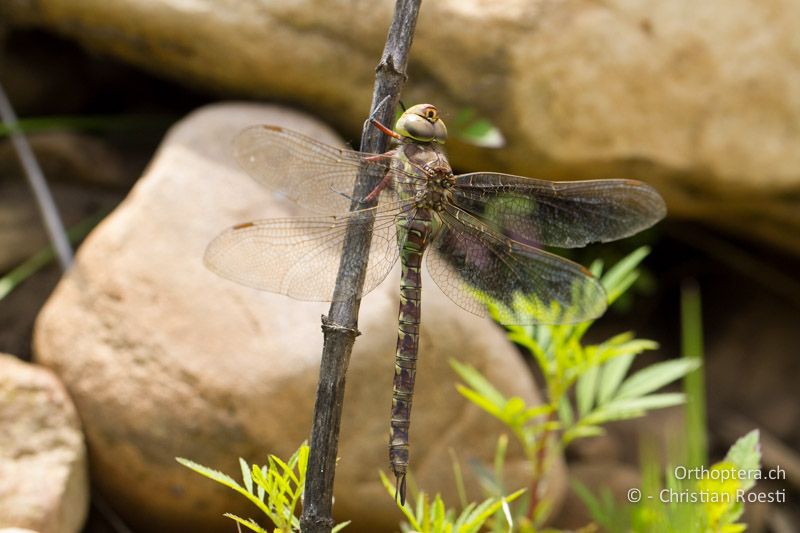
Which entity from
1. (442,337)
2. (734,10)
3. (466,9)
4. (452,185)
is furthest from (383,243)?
(734,10)

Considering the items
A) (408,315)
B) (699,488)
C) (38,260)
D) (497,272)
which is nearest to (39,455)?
(38,260)

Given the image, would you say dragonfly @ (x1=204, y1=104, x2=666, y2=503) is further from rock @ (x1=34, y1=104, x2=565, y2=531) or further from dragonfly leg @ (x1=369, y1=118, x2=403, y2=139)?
rock @ (x1=34, y1=104, x2=565, y2=531)

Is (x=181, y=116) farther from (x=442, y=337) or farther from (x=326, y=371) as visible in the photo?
(x=326, y=371)

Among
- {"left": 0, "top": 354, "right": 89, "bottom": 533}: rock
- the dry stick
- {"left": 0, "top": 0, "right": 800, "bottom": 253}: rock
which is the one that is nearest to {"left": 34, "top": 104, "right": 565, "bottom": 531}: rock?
{"left": 0, "top": 354, "right": 89, "bottom": 533}: rock

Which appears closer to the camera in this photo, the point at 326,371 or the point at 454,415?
the point at 326,371

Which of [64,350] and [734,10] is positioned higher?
[734,10]

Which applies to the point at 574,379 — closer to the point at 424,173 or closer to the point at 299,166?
the point at 424,173

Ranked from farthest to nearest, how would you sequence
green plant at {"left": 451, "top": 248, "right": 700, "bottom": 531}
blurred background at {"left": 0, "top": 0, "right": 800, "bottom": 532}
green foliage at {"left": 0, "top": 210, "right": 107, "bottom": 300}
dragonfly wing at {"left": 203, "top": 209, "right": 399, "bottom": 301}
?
blurred background at {"left": 0, "top": 0, "right": 800, "bottom": 532}
green foliage at {"left": 0, "top": 210, "right": 107, "bottom": 300}
green plant at {"left": 451, "top": 248, "right": 700, "bottom": 531}
dragonfly wing at {"left": 203, "top": 209, "right": 399, "bottom": 301}
